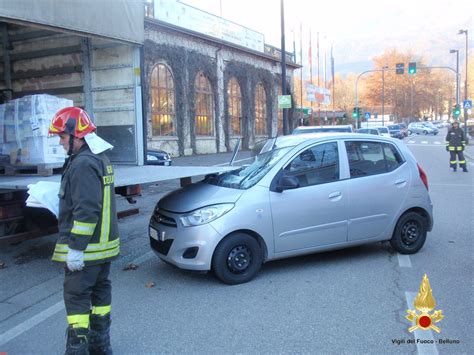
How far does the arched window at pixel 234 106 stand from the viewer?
3331 centimetres

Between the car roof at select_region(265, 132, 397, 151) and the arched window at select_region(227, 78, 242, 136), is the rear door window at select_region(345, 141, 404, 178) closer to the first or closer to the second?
the car roof at select_region(265, 132, 397, 151)

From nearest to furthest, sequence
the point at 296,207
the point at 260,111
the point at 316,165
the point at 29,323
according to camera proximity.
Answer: the point at 29,323 → the point at 296,207 → the point at 316,165 → the point at 260,111

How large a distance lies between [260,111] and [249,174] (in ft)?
108

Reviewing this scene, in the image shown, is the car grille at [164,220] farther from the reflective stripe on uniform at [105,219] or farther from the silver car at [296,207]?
the reflective stripe on uniform at [105,219]

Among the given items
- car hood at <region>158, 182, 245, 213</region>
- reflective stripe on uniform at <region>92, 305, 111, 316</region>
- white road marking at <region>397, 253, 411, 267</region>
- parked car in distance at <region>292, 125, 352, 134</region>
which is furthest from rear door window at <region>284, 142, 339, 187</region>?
parked car in distance at <region>292, 125, 352, 134</region>

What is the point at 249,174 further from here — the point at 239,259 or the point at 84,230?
the point at 84,230

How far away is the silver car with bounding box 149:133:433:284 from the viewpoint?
5.28 m

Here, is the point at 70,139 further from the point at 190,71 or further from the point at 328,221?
the point at 190,71

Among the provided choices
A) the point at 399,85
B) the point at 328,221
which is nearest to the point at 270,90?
the point at 328,221

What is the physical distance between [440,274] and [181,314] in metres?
3.04

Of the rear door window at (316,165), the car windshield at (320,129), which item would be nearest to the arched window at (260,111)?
the car windshield at (320,129)

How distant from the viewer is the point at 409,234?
21.3 feet

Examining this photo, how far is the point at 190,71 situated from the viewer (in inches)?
1118

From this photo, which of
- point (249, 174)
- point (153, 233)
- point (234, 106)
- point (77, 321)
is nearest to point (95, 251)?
point (77, 321)
